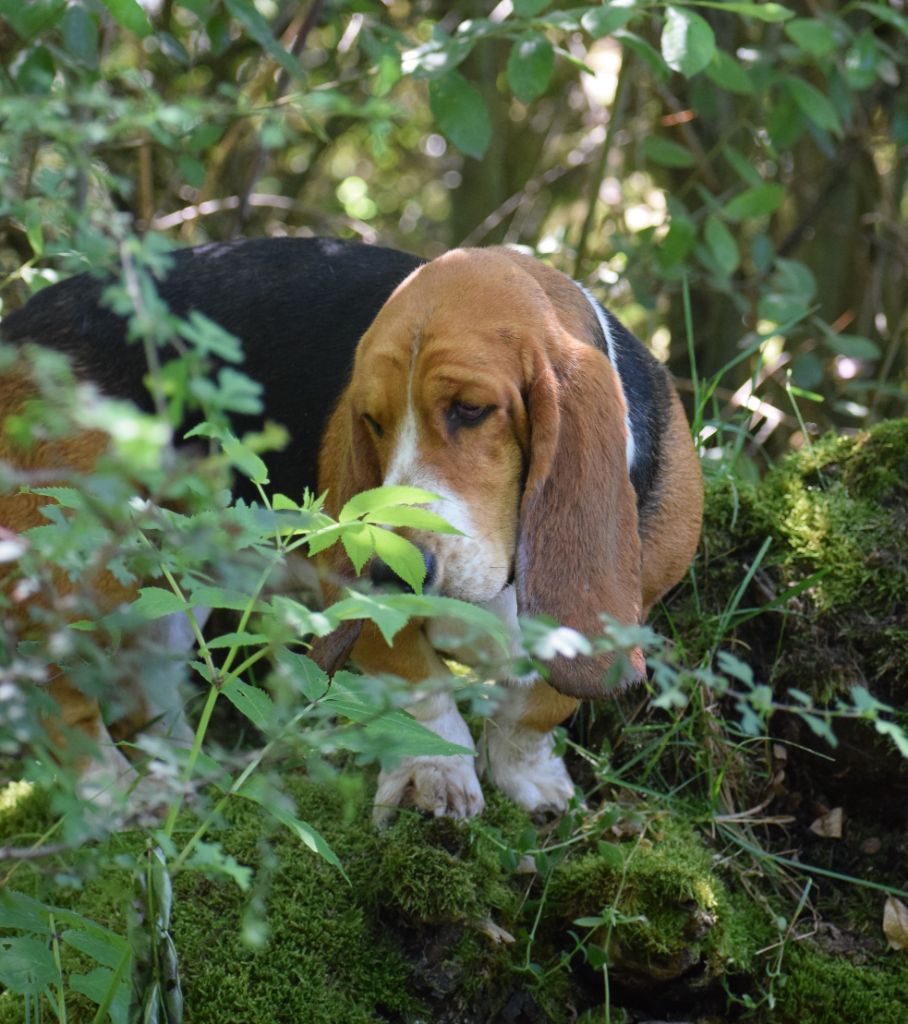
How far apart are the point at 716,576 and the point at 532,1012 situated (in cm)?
143

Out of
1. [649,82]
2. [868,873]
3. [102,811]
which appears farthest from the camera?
[649,82]

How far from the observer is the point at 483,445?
2.96m

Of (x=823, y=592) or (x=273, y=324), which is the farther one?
(x=273, y=324)

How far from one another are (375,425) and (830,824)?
1611mm

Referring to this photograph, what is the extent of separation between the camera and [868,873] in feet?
11.1

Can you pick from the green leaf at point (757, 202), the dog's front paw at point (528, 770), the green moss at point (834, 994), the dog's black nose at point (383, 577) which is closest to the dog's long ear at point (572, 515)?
the dog's black nose at point (383, 577)

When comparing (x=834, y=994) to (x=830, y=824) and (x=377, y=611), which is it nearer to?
(x=830, y=824)

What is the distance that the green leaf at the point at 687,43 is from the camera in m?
3.68

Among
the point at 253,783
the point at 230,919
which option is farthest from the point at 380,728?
the point at 230,919

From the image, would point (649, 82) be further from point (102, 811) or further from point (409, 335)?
point (102, 811)

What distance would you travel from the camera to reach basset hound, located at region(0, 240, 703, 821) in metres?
2.93

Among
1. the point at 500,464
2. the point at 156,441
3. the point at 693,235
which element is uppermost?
the point at 156,441

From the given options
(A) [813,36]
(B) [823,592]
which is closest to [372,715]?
(B) [823,592]

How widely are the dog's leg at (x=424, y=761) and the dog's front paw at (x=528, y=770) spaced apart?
2.9 inches
